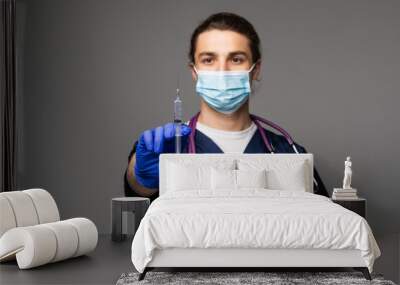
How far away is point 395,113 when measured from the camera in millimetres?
6953

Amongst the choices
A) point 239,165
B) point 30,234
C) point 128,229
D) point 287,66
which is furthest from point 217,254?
point 287,66

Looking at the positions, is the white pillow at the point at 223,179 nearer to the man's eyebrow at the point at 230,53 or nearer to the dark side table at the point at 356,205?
the dark side table at the point at 356,205

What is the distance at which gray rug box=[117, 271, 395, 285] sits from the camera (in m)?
4.62

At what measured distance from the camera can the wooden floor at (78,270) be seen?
15.7 ft

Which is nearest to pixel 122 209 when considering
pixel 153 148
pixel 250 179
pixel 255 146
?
pixel 153 148

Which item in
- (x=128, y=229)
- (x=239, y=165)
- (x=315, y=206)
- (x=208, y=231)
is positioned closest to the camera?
(x=208, y=231)

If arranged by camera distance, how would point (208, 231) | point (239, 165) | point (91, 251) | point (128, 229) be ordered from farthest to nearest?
Answer: point (128, 229) < point (239, 165) < point (91, 251) < point (208, 231)

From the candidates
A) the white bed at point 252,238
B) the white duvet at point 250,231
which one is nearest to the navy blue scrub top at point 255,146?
the white bed at point 252,238

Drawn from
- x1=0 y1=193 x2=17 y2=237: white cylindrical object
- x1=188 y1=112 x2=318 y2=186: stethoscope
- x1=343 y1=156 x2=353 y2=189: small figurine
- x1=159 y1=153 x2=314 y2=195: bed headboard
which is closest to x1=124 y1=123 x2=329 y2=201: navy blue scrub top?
x1=188 y1=112 x2=318 y2=186: stethoscope

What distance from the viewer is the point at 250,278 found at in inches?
185

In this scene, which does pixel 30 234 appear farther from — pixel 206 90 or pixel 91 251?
pixel 206 90

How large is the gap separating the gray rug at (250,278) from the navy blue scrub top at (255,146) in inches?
77.9

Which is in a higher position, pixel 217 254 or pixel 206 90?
pixel 206 90

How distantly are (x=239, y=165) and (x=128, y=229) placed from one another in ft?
4.18
